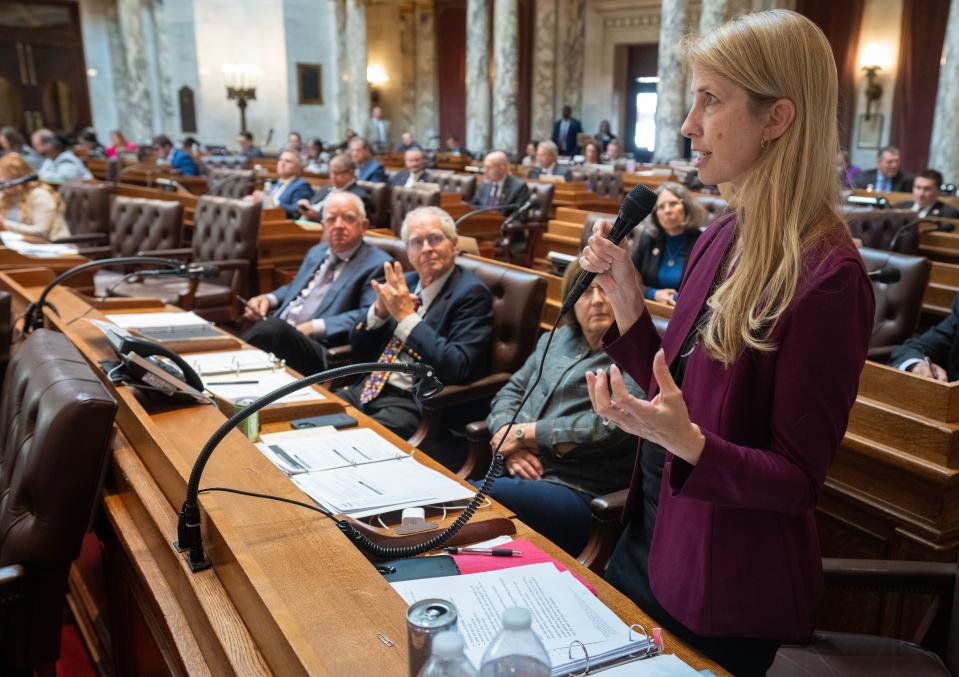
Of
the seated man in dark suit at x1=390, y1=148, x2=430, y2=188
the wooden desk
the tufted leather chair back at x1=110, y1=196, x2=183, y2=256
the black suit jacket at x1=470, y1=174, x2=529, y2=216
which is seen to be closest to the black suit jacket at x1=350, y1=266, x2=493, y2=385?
the wooden desk

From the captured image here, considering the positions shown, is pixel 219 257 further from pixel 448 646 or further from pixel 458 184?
pixel 448 646

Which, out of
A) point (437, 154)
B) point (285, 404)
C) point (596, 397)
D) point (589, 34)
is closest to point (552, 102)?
point (589, 34)

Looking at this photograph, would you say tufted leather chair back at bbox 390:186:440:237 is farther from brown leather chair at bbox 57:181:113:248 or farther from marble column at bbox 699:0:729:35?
marble column at bbox 699:0:729:35

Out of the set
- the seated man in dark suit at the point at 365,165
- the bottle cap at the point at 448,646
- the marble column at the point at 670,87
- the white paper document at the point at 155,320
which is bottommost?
the white paper document at the point at 155,320

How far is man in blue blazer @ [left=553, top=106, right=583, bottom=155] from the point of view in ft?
51.2

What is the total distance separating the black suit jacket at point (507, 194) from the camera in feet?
24.1

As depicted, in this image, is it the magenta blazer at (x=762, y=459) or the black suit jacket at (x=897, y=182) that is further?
the black suit jacket at (x=897, y=182)

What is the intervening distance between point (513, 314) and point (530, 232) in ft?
14.7

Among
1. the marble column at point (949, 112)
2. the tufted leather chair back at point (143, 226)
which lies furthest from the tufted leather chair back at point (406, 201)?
the marble column at point (949, 112)

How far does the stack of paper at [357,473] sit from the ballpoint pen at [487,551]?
0.18 meters

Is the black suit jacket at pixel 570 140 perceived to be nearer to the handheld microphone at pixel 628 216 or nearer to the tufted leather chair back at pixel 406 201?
the tufted leather chair back at pixel 406 201

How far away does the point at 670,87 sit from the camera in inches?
464

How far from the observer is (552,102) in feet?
53.7

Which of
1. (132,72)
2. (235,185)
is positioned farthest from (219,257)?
(132,72)
